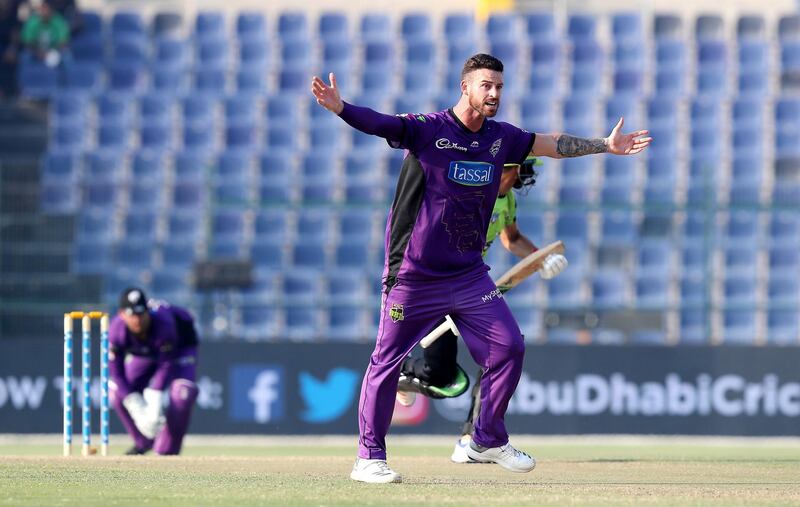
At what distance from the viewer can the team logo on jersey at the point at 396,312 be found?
8680 mm

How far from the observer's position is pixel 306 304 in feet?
59.4

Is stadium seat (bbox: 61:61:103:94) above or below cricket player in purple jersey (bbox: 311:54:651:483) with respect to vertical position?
above

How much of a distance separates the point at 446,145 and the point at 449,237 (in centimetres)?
54

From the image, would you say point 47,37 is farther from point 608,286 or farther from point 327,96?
point 327,96

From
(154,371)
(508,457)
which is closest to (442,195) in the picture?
(508,457)

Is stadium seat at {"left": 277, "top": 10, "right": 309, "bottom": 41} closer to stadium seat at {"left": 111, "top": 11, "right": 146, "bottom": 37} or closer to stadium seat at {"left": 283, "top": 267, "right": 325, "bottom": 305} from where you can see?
stadium seat at {"left": 111, "top": 11, "right": 146, "bottom": 37}

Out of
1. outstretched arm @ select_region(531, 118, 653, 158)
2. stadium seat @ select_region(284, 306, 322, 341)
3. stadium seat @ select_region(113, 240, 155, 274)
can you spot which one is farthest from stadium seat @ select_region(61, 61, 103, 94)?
outstretched arm @ select_region(531, 118, 653, 158)

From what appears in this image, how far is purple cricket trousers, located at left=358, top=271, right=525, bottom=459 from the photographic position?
28.5ft

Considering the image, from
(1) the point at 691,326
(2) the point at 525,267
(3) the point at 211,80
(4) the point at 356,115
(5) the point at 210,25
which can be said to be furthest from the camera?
(5) the point at 210,25

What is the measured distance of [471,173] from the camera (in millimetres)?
8594

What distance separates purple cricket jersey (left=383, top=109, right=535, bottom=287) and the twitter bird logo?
30.1 ft

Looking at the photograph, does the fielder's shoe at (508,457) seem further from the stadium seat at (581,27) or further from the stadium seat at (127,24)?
the stadium seat at (127,24)

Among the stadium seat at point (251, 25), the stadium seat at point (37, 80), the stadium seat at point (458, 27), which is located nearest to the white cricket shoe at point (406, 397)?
the stadium seat at point (37, 80)

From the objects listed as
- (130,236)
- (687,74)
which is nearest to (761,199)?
(687,74)
